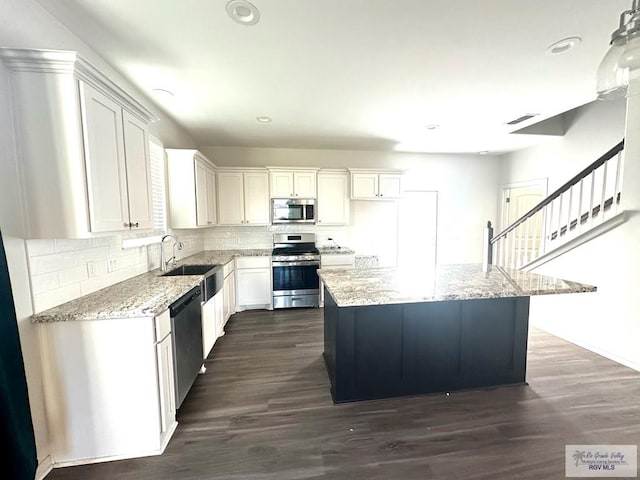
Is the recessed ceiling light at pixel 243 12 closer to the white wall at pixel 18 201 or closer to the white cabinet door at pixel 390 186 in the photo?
the white wall at pixel 18 201

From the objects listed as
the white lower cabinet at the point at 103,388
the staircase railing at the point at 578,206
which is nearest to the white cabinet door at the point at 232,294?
the white lower cabinet at the point at 103,388

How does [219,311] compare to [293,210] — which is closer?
[219,311]

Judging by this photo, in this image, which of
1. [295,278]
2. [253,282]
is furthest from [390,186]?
[253,282]

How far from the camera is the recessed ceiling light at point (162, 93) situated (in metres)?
2.72

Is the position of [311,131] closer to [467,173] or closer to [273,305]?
[273,305]

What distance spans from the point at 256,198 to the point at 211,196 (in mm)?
723

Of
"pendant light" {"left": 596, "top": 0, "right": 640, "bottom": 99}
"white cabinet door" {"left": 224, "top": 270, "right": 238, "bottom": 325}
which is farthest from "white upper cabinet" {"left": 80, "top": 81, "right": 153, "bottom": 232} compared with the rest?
"pendant light" {"left": 596, "top": 0, "right": 640, "bottom": 99}

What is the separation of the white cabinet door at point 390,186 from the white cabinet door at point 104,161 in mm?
3898

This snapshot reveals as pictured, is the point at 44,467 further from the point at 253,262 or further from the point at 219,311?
the point at 253,262

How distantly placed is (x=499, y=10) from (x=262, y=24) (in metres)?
1.50

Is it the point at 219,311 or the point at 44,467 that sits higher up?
the point at 219,311

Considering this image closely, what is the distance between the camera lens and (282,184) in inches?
181

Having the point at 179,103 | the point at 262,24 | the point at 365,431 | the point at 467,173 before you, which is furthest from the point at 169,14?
the point at 467,173

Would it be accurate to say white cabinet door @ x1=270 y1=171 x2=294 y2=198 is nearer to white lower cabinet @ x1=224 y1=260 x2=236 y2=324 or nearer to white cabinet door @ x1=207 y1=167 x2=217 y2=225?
white cabinet door @ x1=207 y1=167 x2=217 y2=225
